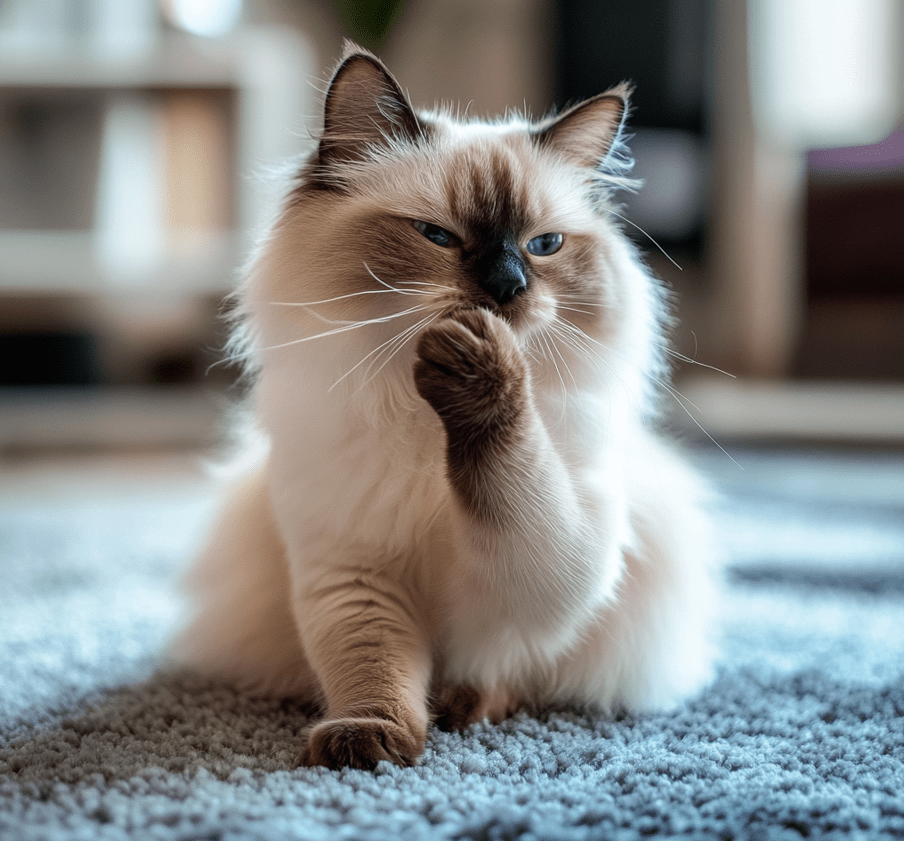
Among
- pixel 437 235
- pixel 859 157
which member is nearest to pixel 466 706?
pixel 437 235

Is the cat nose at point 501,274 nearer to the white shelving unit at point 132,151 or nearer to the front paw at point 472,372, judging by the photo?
the front paw at point 472,372

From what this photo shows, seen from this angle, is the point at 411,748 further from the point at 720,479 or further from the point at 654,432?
the point at 720,479

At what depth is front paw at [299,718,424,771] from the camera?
837 mm

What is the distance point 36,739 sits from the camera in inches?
36.7

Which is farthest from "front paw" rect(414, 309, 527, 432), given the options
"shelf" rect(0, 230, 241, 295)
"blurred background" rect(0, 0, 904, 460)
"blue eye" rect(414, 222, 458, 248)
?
"shelf" rect(0, 230, 241, 295)

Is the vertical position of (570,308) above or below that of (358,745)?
above

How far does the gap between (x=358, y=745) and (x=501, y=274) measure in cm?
49

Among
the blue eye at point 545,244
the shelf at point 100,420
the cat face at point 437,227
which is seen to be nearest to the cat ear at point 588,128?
A: the cat face at point 437,227

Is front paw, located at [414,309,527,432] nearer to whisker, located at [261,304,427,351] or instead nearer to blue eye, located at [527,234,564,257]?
whisker, located at [261,304,427,351]

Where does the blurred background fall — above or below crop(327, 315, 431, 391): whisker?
above

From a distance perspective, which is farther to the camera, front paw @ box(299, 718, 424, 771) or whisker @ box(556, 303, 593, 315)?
whisker @ box(556, 303, 593, 315)

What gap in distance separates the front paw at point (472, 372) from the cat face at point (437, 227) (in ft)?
0.30

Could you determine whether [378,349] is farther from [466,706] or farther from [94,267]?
[94,267]

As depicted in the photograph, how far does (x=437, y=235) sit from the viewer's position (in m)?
0.96
